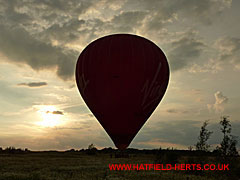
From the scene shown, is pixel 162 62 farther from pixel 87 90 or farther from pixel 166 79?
pixel 87 90

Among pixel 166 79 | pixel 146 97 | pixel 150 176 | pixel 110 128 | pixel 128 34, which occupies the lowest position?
pixel 150 176

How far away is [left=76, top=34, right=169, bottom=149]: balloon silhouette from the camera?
19406mm

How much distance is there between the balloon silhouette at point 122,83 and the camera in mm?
19406

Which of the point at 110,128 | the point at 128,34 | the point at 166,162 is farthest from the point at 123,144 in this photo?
the point at 166,162

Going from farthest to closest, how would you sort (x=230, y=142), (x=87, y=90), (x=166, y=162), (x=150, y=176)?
(x=166, y=162) → (x=150, y=176) → (x=230, y=142) → (x=87, y=90)

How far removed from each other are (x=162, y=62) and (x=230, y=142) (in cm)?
891

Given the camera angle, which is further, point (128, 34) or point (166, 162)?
point (166, 162)

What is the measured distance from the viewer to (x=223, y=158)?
79.9ft

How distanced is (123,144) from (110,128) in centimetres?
137

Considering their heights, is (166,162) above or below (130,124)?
below

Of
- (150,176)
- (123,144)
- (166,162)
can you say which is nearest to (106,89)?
(123,144)

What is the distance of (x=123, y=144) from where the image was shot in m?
19.2

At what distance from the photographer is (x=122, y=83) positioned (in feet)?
64.0

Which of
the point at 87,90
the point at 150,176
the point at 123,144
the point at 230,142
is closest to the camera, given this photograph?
the point at 123,144
